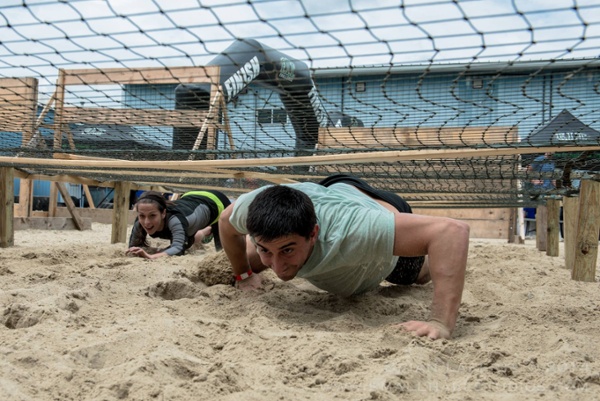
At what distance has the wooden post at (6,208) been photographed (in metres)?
4.69

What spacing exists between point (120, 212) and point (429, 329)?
4.59 m

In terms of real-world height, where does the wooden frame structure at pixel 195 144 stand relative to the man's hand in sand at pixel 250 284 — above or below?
above

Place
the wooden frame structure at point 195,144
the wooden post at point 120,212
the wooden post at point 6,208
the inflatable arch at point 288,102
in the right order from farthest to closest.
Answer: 1. the wooden post at point 120,212
2. the wooden post at point 6,208
3. the inflatable arch at point 288,102
4. the wooden frame structure at point 195,144

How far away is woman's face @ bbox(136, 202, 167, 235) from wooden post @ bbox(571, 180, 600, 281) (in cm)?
301

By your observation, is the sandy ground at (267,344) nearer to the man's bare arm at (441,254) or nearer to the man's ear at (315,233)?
the man's bare arm at (441,254)

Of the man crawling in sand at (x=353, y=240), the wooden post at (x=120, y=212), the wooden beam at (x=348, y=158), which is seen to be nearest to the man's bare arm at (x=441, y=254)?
the man crawling in sand at (x=353, y=240)

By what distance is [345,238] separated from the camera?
2027 millimetres

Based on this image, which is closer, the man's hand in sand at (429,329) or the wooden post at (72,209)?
the man's hand in sand at (429,329)

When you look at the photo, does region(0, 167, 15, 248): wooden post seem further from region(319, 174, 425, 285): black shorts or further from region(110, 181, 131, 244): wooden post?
region(319, 174, 425, 285): black shorts

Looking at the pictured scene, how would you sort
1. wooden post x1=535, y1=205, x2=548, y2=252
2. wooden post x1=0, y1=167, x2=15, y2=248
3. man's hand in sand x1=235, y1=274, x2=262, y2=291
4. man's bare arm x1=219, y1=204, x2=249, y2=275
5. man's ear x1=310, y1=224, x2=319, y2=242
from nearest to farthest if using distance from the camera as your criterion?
man's ear x1=310, y1=224, x2=319, y2=242 < man's bare arm x1=219, y1=204, x2=249, y2=275 < man's hand in sand x1=235, y1=274, x2=262, y2=291 < wooden post x1=0, y1=167, x2=15, y2=248 < wooden post x1=535, y1=205, x2=548, y2=252

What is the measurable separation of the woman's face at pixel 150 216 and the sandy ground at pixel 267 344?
1468mm

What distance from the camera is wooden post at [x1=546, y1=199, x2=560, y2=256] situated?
5.84 meters

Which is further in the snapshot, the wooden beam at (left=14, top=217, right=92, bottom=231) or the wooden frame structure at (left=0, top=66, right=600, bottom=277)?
the wooden beam at (left=14, top=217, right=92, bottom=231)

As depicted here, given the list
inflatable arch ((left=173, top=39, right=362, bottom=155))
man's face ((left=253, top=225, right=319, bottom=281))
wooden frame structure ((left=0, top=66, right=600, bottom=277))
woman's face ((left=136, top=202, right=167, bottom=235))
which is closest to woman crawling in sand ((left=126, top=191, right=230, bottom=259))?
woman's face ((left=136, top=202, right=167, bottom=235))
